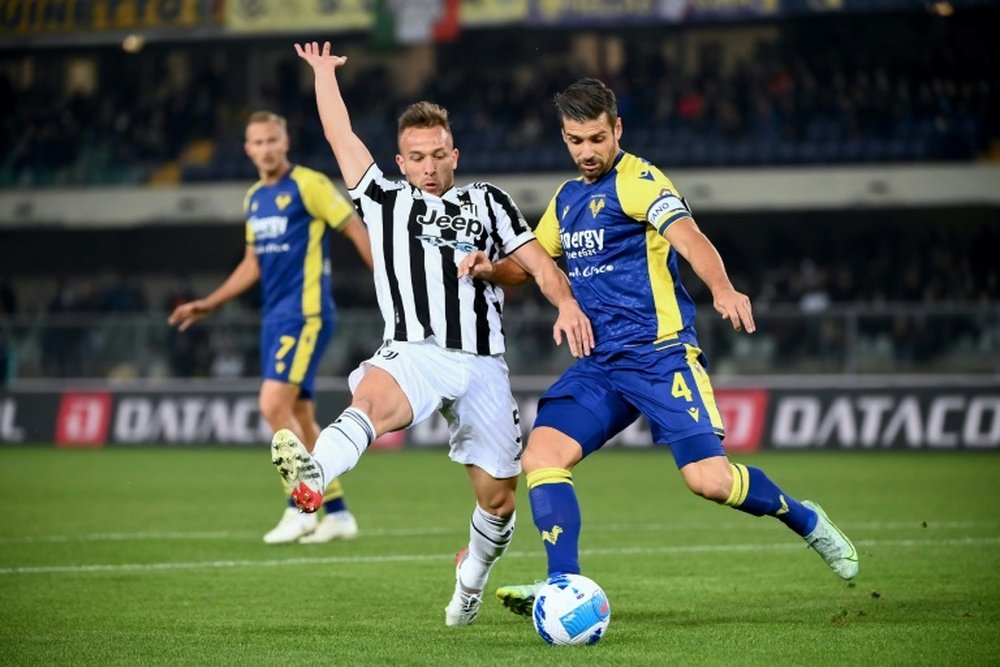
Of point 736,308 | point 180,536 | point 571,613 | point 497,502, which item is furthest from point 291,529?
point 736,308

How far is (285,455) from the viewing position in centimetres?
595

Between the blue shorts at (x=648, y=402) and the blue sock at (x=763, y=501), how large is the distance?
0.52 ft

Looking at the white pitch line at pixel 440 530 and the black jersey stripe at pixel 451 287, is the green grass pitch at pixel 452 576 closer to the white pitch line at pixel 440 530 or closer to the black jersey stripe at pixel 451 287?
the white pitch line at pixel 440 530

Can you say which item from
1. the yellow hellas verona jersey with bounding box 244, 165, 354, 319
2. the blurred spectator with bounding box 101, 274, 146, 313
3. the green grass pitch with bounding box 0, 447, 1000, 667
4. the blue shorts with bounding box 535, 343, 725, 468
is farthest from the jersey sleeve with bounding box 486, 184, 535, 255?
the blurred spectator with bounding box 101, 274, 146, 313

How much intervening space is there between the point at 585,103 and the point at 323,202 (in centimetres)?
442

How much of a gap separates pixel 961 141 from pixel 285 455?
24804 millimetres

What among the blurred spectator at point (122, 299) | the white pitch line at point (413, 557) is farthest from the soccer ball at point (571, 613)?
the blurred spectator at point (122, 299)

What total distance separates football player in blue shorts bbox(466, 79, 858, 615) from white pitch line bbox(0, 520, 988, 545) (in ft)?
14.1

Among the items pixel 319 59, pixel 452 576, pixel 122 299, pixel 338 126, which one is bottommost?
pixel 122 299

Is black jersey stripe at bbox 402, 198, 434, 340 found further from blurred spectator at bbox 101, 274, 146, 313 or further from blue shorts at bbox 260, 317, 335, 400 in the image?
blurred spectator at bbox 101, 274, 146, 313

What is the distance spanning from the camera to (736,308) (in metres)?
6.23

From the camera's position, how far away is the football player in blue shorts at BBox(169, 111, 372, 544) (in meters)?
10.8

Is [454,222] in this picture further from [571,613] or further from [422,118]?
[571,613]

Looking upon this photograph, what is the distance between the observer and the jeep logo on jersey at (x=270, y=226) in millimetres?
10891
